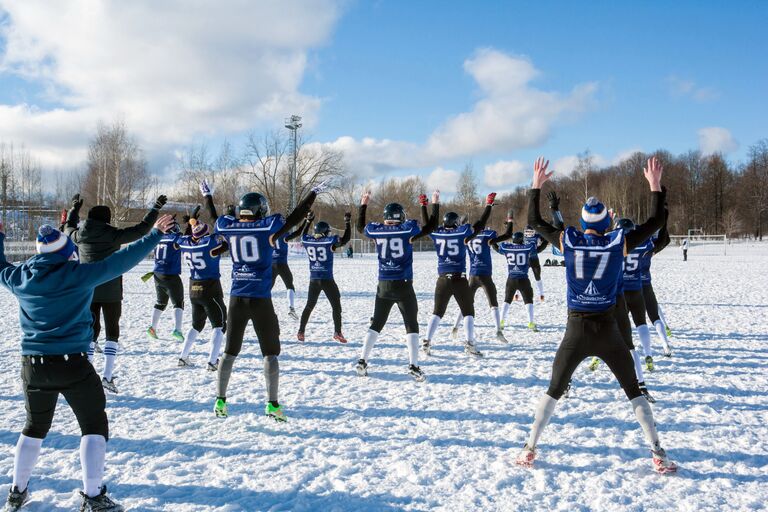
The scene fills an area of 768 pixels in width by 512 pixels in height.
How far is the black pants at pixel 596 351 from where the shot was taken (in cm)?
412

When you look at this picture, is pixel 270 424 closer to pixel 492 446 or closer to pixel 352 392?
pixel 352 392

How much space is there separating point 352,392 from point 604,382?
137 inches

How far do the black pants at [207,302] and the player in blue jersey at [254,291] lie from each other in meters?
2.00

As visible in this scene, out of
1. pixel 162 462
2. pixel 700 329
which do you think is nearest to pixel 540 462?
pixel 162 462

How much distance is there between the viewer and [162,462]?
4379mm

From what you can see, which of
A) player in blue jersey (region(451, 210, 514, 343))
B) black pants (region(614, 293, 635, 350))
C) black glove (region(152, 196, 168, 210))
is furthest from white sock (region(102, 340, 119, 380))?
black pants (region(614, 293, 635, 350))

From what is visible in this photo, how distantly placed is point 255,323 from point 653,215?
406 centimetres

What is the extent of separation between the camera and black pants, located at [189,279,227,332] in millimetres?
7344

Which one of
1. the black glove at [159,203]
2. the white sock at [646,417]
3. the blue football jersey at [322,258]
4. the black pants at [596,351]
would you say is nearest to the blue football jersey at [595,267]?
the black pants at [596,351]

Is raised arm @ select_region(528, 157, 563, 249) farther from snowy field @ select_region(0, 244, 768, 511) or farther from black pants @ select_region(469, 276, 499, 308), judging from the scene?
black pants @ select_region(469, 276, 499, 308)

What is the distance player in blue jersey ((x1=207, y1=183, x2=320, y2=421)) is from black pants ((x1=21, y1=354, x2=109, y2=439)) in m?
1.92

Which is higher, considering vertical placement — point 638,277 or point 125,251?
point 125,251

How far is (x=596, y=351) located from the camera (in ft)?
13.7

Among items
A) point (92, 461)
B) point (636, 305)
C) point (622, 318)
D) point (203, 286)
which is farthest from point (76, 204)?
point (636, 305)
